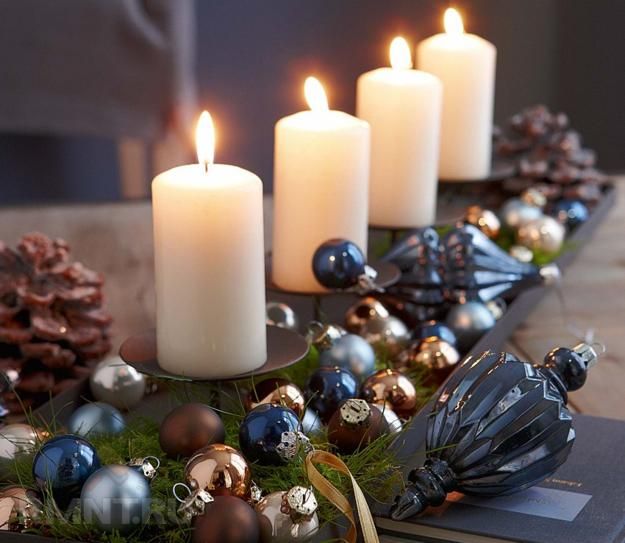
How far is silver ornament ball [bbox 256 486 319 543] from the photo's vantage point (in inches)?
23.1

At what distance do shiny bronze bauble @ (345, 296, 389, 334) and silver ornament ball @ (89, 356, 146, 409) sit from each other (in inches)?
8.1

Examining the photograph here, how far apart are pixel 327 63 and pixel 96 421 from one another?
202 centimetres

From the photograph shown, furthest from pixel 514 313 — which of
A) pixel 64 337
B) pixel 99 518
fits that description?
pixel 99 518

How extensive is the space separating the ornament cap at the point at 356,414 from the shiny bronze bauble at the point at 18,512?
0.63 ft

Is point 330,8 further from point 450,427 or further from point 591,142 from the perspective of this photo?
point 450,427

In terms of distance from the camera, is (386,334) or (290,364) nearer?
(290,364)

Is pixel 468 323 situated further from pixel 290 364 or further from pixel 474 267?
pixel 290 364

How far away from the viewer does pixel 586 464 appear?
72 cm

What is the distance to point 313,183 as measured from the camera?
0.90 m

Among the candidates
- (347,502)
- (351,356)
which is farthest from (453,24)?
(347,502)

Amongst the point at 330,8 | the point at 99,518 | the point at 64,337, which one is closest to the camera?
the point at 99,518

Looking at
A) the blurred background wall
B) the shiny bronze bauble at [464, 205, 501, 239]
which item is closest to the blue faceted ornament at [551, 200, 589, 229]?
the shiny bronze bauble at [464, 205, 501, 239]

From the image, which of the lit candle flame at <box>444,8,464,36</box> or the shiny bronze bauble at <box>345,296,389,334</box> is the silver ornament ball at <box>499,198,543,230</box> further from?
the shiny bronze bauble at <box>345,296,389,334</box>

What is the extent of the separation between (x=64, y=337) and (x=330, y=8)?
1.86m
